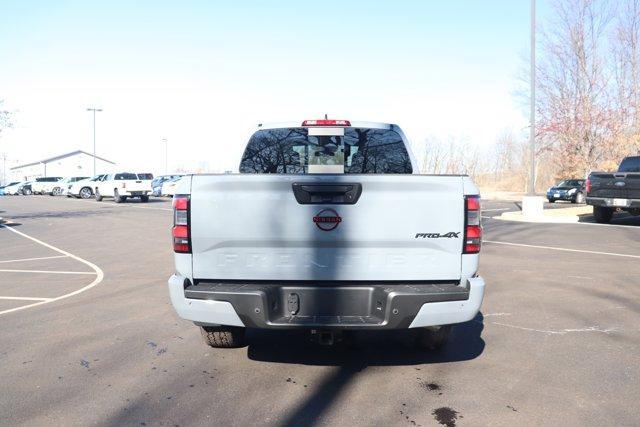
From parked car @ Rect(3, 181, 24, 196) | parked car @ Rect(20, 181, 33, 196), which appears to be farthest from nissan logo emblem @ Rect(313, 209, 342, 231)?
parked car @ Rect(3, 181, 24, 196)

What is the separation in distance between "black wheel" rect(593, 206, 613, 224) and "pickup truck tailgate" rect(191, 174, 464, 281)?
1629 cm

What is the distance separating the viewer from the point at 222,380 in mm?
4145

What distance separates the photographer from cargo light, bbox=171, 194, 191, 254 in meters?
3.78

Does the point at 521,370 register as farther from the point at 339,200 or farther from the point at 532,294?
the point at 532,294

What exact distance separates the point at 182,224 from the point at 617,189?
1597 cm

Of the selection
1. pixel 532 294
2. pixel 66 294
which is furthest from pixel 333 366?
pixel 66 294

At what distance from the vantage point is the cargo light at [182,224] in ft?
12.4

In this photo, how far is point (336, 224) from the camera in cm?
372

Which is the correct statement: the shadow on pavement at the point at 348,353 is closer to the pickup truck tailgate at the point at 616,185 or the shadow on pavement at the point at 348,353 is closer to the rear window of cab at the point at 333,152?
the rear window of cab at the point at 333,152

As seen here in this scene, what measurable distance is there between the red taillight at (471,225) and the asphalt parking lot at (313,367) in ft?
3.35

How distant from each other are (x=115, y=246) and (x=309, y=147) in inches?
334

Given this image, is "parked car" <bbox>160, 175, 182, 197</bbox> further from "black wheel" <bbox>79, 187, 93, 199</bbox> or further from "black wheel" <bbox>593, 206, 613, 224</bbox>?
"black wheel" <bbox>593, 206, 613, 224</bbox>

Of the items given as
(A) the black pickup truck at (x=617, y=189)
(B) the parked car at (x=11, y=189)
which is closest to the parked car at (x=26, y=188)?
(B) the parked car at (x=11, y=189)

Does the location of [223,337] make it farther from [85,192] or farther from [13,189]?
[13,189]
